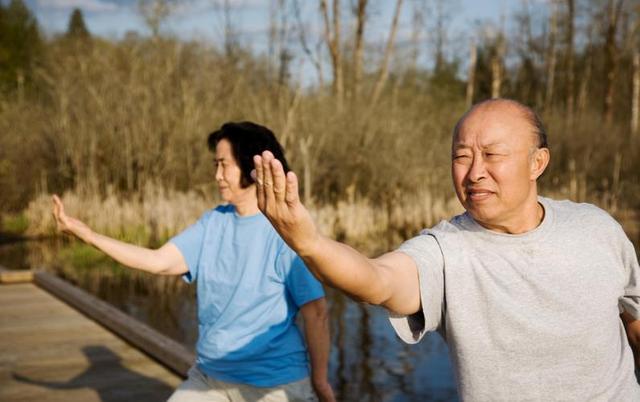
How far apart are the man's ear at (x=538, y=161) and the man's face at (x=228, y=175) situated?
4.45ft

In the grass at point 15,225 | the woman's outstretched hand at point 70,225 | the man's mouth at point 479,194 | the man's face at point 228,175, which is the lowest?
the grass at point 15,225

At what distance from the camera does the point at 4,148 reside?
17.4m

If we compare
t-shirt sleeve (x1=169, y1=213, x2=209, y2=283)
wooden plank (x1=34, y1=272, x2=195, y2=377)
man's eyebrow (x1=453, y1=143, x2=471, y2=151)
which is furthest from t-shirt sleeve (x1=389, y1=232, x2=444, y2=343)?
wooden plank (x1=34, y1=272, x2=195, y2=377)

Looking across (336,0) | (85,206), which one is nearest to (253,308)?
(85,206)

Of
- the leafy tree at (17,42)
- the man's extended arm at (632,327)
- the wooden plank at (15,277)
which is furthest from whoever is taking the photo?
the leafy tree at (17,42)

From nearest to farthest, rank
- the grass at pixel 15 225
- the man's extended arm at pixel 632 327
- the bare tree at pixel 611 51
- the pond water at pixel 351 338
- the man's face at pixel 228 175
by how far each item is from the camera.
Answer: the man's extended arm at pixel 632 327
the man's face at pixel 228 175
the pond water at pixel 351 338
the grass at pixel 15 225
the bare tree at pixel 611 51

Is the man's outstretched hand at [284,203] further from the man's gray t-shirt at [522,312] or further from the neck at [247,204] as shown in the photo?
the neck at [247,204]

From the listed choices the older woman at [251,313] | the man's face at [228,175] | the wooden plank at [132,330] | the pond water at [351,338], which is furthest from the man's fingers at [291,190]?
the pond water at [351,338]

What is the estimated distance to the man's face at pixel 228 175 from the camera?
3162 millimetres

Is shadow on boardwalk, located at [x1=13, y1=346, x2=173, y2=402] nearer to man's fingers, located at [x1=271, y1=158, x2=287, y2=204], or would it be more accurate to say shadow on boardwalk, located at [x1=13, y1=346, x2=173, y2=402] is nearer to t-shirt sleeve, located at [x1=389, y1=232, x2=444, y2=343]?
t-shirt sleeve, located at [x1=389, y1=232, x2=444, y2=343]

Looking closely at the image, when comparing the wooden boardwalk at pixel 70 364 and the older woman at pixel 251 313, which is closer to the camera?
the older woman at pixel 251 313

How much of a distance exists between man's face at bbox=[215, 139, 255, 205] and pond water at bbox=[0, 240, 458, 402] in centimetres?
344

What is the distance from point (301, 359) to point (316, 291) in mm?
289

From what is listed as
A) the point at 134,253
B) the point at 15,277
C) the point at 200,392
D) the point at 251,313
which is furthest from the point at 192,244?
the point at 15,277
